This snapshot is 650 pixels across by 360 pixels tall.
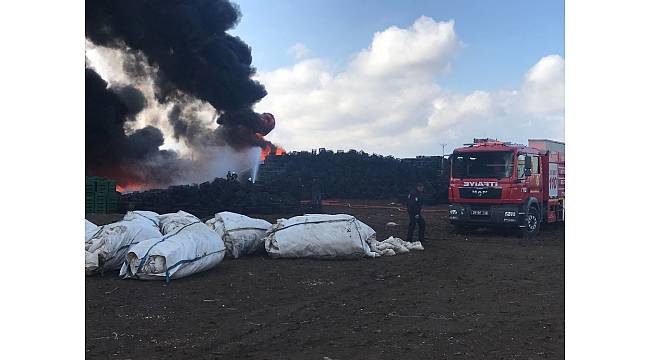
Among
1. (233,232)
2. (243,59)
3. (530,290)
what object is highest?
(243,59)

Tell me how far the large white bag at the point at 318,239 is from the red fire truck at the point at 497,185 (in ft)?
16.4

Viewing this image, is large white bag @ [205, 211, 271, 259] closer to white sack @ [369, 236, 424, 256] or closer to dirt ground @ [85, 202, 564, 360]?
dirt ground @ [85, 202, 564, 360]

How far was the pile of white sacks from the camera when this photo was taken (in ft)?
22.7

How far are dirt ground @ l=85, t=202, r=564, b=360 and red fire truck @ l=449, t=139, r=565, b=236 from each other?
342cm

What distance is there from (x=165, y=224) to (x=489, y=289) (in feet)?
18.1

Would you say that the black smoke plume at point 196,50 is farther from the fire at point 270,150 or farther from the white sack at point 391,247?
the white sack at point 391,247

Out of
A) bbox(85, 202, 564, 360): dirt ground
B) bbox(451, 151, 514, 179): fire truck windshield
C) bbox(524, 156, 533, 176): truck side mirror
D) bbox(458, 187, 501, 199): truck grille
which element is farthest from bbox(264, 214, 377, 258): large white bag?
bbox(524, 156, 533, 176): truck side mirror

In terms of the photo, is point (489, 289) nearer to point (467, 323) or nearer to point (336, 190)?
point (467, 323)

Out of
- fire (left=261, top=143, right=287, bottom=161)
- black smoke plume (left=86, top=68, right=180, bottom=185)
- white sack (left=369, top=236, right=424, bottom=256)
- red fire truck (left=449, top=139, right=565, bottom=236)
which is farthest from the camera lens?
fire (left=261, top=143, right=287, bottom=161)

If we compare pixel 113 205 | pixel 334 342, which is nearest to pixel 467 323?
pixel 334 342

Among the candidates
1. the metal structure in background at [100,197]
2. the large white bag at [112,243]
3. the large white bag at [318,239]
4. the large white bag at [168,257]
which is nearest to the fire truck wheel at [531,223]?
the large white bag at [318,239]

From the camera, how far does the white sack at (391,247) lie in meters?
9.59

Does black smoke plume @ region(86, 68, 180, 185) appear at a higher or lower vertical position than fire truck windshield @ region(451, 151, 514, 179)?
higher

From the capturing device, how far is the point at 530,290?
270 inches
